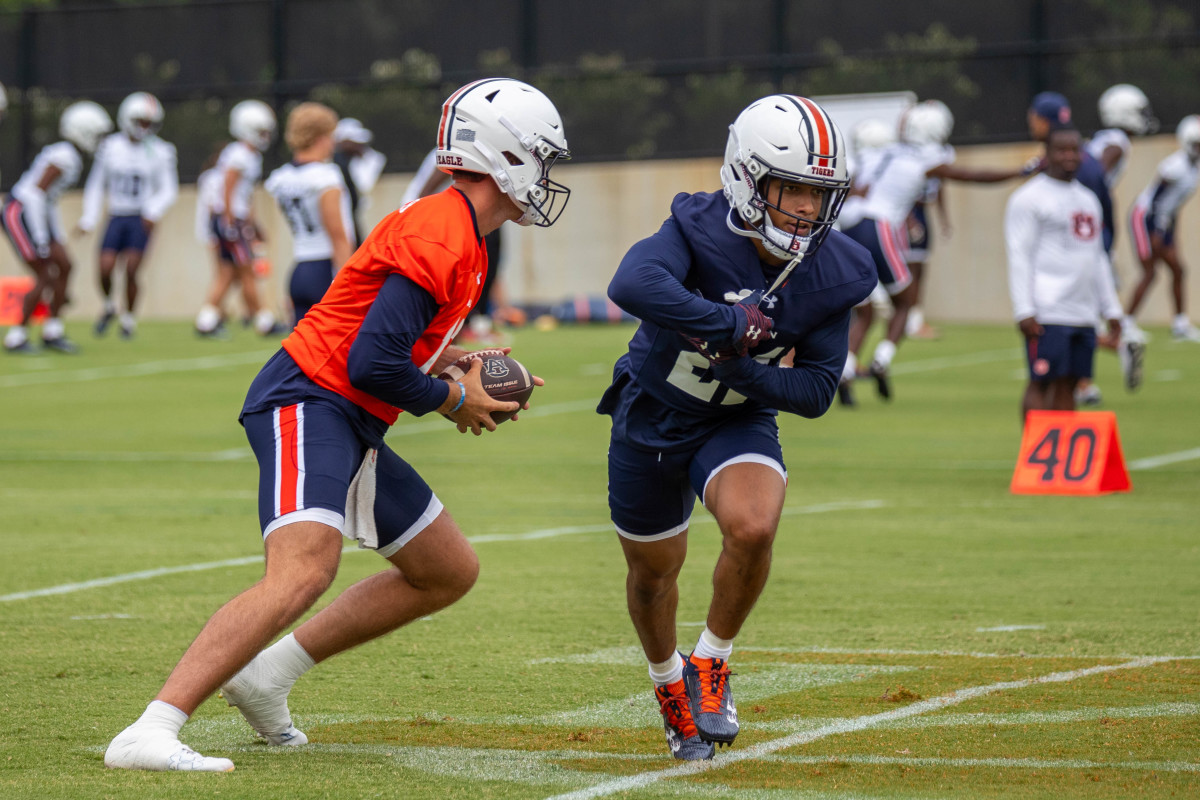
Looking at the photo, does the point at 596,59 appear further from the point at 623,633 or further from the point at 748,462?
the point at 748,462

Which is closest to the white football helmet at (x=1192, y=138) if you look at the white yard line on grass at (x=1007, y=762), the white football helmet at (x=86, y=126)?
the white football helmet at (x=86, y=126)

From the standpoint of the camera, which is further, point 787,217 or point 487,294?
point 487,294

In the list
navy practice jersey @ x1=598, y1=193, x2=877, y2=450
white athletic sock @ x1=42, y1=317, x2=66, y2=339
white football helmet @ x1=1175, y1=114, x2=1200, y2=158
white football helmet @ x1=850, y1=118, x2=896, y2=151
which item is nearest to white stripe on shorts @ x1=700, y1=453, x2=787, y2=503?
navy practice jersey @ x1=598, y1=193, x2=877, y2=450

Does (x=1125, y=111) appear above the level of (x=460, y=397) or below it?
above

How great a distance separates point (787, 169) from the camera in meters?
5.15

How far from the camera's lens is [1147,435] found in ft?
47.5

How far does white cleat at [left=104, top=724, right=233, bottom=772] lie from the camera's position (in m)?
4.66

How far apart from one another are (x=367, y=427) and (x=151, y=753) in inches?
42.1

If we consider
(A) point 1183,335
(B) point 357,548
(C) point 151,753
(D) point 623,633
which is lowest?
(A) point 1183,335

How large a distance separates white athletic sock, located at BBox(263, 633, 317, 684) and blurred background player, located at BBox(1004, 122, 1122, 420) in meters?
7.57

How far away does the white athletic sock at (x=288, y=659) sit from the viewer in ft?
17.1

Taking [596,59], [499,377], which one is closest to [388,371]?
[499,377]

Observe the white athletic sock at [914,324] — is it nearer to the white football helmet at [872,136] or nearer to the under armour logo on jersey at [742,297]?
the white football helmet at [872,136]

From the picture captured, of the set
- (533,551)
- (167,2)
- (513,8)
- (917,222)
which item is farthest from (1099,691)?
(167,2)
